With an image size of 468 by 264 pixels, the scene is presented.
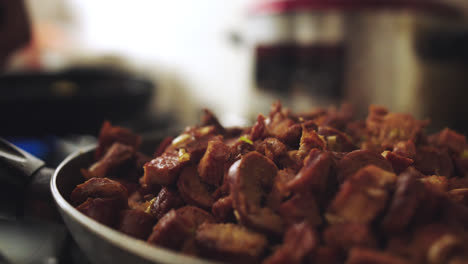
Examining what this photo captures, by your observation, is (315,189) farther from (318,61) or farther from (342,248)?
(318,61)

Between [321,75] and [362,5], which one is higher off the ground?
[362,5]

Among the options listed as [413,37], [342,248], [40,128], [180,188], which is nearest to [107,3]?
[40,128]

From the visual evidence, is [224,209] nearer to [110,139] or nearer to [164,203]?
[164,203]

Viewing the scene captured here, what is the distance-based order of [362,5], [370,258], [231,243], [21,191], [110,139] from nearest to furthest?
[370,258], [231,243], [21,191], [110,139], [362,5]

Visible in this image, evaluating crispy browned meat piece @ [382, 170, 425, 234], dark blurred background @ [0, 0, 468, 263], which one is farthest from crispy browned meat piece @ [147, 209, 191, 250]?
dark blurred background @ [0, 0, 468, 263]

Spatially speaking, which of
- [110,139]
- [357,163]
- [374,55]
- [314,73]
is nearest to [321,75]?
[314,73]

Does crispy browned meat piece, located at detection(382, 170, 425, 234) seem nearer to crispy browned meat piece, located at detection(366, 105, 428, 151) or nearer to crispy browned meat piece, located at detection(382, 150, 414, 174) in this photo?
crispy browned meat piece, located at detection(382, 150, 414, 174)

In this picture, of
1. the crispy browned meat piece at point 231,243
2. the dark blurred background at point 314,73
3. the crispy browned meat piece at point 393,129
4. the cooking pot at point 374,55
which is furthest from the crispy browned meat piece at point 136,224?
the cooking pot at point 374,55
